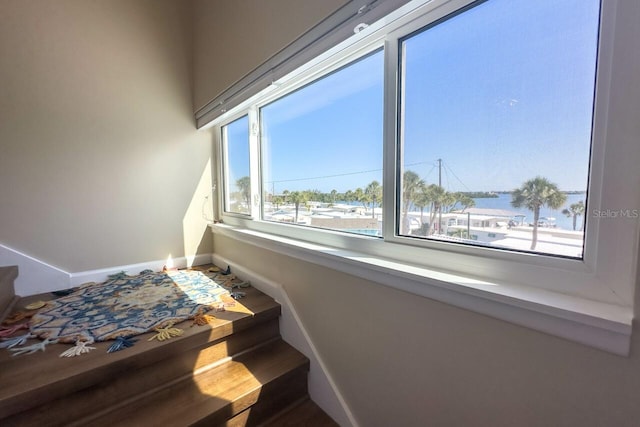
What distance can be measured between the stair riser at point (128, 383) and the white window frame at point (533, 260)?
28.2 inches

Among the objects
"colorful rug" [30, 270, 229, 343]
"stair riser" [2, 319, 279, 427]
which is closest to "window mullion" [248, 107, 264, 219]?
"colorful rug" [30, 270, 229, 343]

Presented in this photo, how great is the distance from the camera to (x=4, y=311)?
1468 mm

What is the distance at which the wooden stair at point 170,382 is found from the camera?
3.16 feet

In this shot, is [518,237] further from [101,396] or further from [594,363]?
[101,396]

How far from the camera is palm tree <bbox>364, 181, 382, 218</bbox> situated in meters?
1.14

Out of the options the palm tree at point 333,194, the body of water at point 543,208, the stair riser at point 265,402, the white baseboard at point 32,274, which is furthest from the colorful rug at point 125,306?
the body of water at point 543,208

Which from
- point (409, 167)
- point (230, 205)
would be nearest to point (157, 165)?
point (230, 205)

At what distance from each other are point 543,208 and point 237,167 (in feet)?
6.72

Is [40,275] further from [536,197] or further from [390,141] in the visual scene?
[536,197]

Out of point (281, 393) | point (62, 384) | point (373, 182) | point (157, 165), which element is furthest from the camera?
point (157, 165)

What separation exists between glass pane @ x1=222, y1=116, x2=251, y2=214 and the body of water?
165cm

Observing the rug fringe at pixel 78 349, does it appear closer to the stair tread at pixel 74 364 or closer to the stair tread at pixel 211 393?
the stair tread at pixel 74 364

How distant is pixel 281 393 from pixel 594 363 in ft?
3.85

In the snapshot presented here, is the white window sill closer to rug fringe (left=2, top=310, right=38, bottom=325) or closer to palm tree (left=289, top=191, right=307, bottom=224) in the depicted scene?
palm tree (left=289, top=191, right=307, bottom=224)
